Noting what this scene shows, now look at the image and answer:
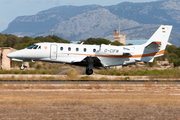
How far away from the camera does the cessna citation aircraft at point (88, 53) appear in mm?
25141

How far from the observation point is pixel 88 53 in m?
25.4

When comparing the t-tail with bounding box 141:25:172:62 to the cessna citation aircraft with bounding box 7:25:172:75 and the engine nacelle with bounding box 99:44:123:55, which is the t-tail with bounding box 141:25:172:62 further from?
the engine nacelle with bounding box 99:44:123:55

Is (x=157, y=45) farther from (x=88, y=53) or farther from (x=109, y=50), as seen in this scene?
(x=88, y=53)

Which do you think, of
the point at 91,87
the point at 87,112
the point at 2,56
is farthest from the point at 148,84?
the point at 2,56

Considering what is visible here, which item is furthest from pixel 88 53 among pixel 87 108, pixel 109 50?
pixel 87 108

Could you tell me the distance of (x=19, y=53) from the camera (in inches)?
1011

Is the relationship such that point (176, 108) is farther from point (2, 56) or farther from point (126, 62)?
point (2, 56)

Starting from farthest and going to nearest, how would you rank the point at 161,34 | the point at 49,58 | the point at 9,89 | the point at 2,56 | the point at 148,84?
the point at 2,56 < the point at 161,34 < the point at 49,58 < the point at 148,84 < the point at 9,89

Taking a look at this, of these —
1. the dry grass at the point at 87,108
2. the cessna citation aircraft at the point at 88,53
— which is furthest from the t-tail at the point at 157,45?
the dry grass at the point at 87,108

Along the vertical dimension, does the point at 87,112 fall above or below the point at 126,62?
below

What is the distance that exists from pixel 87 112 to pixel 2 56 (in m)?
31.6

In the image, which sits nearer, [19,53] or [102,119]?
[102,119]

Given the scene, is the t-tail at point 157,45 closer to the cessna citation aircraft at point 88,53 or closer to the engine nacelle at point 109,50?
the cessna citation aircraft at point 88,53

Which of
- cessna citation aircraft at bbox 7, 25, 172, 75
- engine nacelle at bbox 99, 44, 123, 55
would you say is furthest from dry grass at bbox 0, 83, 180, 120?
engine nacelle at bbox 99, 44, 123, 55
